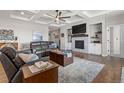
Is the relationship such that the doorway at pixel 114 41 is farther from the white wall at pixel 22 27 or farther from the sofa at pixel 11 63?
the sofa at pixel 11 63

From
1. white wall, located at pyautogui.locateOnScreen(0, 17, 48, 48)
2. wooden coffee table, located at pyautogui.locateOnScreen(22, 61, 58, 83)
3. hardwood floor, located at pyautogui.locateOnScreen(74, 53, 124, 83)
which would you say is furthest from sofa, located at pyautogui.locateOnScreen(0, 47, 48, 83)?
white wall, located at pyautogui.locateOnScreen(0, 17, 48, 48)

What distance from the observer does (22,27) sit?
5.79 meters

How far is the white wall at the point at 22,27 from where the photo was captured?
5.30 meters

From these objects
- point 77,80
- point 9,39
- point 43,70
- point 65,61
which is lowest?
point 77,80

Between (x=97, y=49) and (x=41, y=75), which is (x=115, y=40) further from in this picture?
(x=41, y=75)

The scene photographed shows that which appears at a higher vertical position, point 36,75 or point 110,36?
point 110,36

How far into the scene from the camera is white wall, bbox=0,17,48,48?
17.4 feet

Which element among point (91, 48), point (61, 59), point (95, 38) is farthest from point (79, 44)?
point (61, 59)

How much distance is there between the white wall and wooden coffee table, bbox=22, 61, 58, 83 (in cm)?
399

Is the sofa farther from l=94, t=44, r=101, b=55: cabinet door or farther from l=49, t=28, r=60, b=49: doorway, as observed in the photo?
l=94, t=44, r=101, b=55: cabinet door
